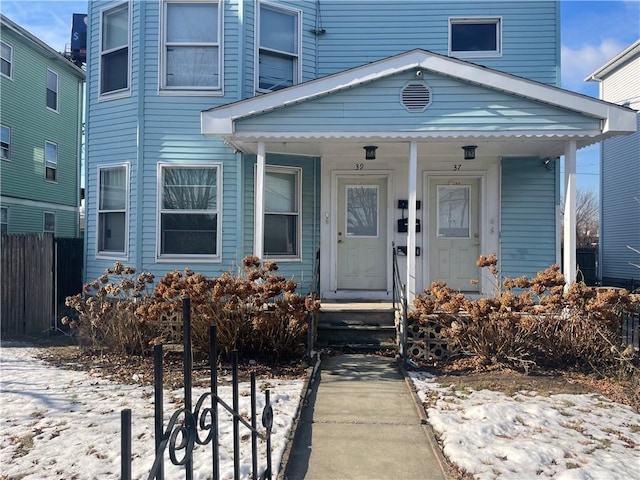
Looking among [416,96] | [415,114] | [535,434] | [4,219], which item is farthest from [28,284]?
[4,219]

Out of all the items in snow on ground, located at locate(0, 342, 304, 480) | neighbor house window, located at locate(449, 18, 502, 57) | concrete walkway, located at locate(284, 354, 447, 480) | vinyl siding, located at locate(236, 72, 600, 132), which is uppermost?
neighbor house window, located at locate(449, 18, 502, 57)

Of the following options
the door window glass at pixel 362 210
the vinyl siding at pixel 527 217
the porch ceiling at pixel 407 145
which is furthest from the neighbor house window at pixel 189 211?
the vinyl siding at pixel 527 217

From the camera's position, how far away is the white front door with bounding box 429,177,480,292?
8211 millimetres

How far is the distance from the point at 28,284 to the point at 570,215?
8.84m

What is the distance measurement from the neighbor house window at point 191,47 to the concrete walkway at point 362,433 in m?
5.50

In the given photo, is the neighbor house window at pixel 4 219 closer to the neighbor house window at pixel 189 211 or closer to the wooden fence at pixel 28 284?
the wooden fence at pixel 28 284

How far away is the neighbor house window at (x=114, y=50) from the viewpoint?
8328 mm

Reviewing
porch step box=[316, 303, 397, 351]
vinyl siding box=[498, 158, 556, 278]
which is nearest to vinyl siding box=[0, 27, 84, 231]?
porch step box=[316, 303, 397, 351]

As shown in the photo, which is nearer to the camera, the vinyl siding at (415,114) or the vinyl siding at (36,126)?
the vinyl siding at (415,114)

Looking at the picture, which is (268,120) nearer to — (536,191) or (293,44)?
(293,44)

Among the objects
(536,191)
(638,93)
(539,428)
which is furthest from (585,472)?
(638,93)

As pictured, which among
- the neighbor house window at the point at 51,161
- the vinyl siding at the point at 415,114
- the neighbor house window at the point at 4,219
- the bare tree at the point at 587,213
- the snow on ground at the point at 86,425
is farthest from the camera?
the bare tree at the point at 587,213

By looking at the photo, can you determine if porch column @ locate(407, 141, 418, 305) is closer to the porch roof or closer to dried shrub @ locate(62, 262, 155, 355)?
the porch roof

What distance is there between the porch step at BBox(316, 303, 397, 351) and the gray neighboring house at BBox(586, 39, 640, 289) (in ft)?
34.5
